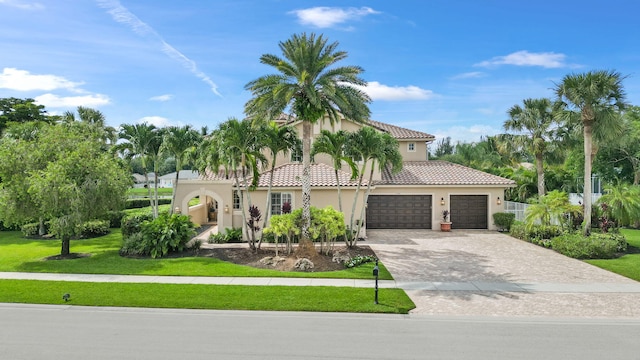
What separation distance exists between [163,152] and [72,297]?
13491 millimetres

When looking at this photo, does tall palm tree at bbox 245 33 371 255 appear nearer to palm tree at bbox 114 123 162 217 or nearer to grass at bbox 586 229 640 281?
palm tree at bbox 114 123 162 217

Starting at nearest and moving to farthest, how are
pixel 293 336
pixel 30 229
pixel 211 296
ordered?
pixel 293 336, pixel 211 296, pixel 30 229

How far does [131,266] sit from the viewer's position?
1612 centimetres

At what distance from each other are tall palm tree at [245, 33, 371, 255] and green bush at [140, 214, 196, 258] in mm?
5900

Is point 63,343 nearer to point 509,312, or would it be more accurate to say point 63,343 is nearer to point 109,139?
point 509,312

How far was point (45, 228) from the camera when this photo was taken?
84.8 feet

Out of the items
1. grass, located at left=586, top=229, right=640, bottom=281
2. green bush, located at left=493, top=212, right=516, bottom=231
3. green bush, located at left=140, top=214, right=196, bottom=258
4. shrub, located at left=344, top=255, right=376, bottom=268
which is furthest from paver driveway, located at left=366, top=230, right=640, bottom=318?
green bush, located at left=140, top=214, right=196, bottom=258

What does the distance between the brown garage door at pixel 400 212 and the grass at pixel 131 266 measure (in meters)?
10.4

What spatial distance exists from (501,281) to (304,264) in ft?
23.5

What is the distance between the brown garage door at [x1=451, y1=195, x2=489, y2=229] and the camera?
26359 mm

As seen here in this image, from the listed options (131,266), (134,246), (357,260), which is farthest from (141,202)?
(357,260)

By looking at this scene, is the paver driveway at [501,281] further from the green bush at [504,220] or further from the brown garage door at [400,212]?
the brown garage door at [400,212]

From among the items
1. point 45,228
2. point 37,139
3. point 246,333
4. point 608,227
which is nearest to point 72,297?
point 246,333

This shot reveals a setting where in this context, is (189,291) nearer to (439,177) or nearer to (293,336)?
(293,336)
